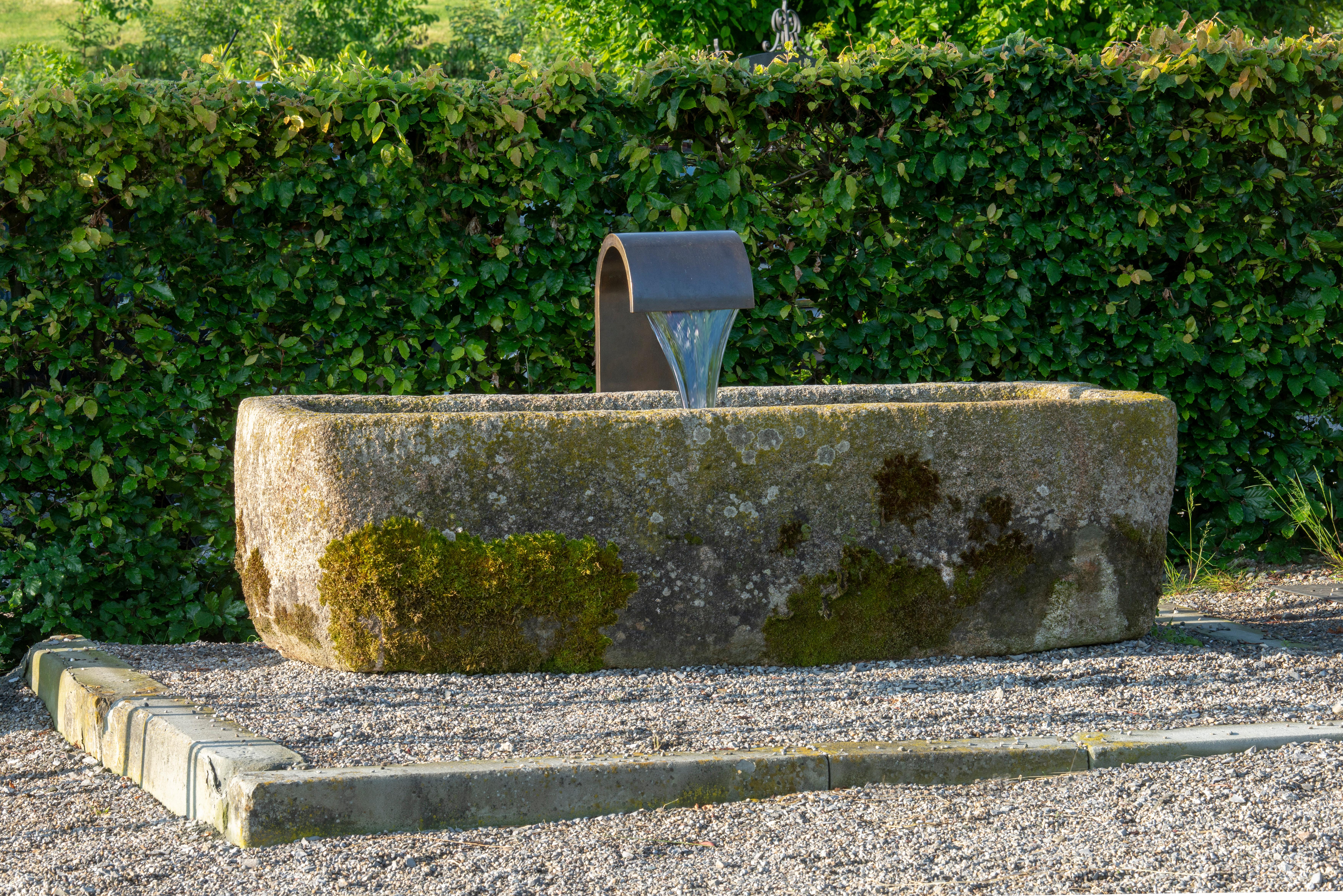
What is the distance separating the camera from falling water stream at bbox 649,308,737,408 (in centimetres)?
430

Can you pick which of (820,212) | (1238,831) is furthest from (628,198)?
(1238,831)

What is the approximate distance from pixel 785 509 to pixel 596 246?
199 centimetres

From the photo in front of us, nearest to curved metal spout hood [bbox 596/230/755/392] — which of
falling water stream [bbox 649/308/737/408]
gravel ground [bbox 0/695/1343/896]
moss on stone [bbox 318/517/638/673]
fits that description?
falling water stream [bbox 649/308/737/408]

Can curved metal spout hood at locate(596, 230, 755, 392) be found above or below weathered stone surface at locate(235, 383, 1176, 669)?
above

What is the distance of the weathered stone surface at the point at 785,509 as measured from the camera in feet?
11.5

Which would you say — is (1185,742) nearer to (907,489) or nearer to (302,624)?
(907,489)

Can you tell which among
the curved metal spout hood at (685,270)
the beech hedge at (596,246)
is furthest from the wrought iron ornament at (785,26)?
the curved metal spout hood at (685,270)

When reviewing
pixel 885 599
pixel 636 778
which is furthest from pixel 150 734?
pixel 885 599

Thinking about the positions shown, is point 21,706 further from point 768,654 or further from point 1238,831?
point 1238,831

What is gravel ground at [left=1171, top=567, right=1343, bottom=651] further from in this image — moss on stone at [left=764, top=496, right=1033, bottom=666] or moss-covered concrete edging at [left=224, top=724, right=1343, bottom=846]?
moss-covered concrete edging at [left=224, top=724, right=1343, bottom=846]

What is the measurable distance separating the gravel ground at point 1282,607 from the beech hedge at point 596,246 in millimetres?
268

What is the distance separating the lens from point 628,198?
513 cm

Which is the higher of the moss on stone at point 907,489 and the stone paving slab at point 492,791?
the moss on stone at point 907,489

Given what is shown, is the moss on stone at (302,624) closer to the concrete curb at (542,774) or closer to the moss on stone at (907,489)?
the concrete curb at (542,774)
